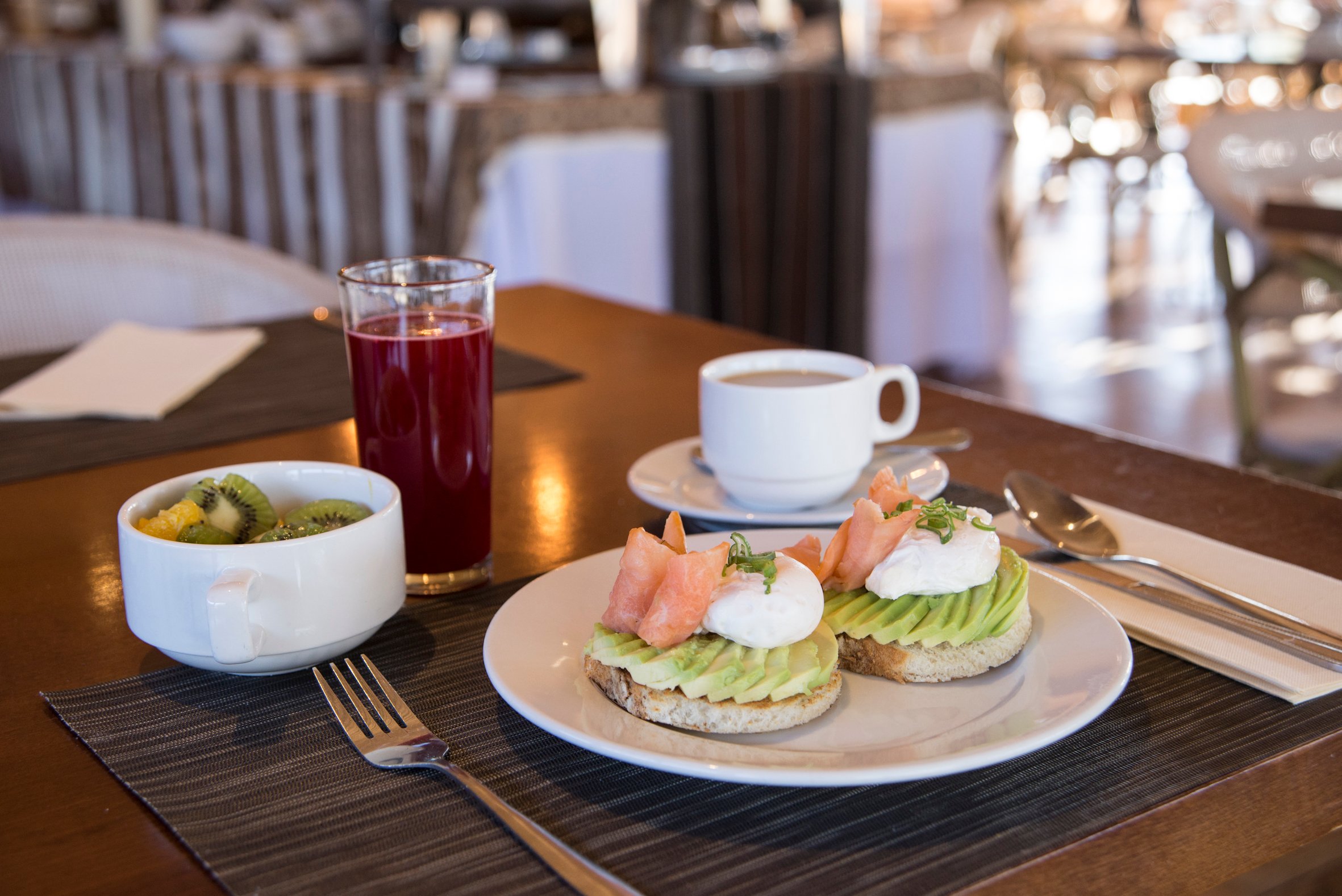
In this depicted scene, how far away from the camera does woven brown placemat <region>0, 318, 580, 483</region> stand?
35.8 inches

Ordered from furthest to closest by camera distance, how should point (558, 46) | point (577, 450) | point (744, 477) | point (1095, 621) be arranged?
point (558, 46) → point (577, 450) → point (744, 477) → point (1095, 621)

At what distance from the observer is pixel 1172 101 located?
288 inches

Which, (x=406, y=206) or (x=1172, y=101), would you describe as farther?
(x=1172, y=101)

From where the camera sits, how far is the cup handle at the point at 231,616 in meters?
0.51

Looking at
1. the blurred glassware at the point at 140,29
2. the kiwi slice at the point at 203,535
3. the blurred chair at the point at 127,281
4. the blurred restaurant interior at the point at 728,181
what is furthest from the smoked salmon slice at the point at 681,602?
the blurred glassware at the point at 140,29

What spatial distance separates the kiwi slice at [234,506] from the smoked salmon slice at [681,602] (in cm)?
22

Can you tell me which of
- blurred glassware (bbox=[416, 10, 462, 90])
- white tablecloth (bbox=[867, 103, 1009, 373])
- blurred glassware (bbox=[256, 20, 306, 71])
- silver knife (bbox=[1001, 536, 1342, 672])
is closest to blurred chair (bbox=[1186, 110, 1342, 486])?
silver knife (bbox=[1001, 536, 1342, 672])

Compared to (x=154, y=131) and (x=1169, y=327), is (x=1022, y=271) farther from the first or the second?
(x=154, y=131)

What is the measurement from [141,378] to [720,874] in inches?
32.6

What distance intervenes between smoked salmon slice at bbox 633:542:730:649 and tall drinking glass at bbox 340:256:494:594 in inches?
8.0

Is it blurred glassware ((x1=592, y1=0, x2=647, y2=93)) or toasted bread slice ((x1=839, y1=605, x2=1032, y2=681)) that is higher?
blurred glassware ((x1=592, y1=0, x2=647, y2=93))

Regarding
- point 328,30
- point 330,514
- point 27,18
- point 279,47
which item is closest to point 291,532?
point 330,514

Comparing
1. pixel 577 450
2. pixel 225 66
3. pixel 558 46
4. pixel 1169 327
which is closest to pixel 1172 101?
pixel 1169 327

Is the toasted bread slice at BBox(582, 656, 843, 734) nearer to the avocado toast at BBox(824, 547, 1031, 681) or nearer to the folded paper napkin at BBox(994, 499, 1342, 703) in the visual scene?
the avocado toast at BBox(824, 547, 1031, 681)
